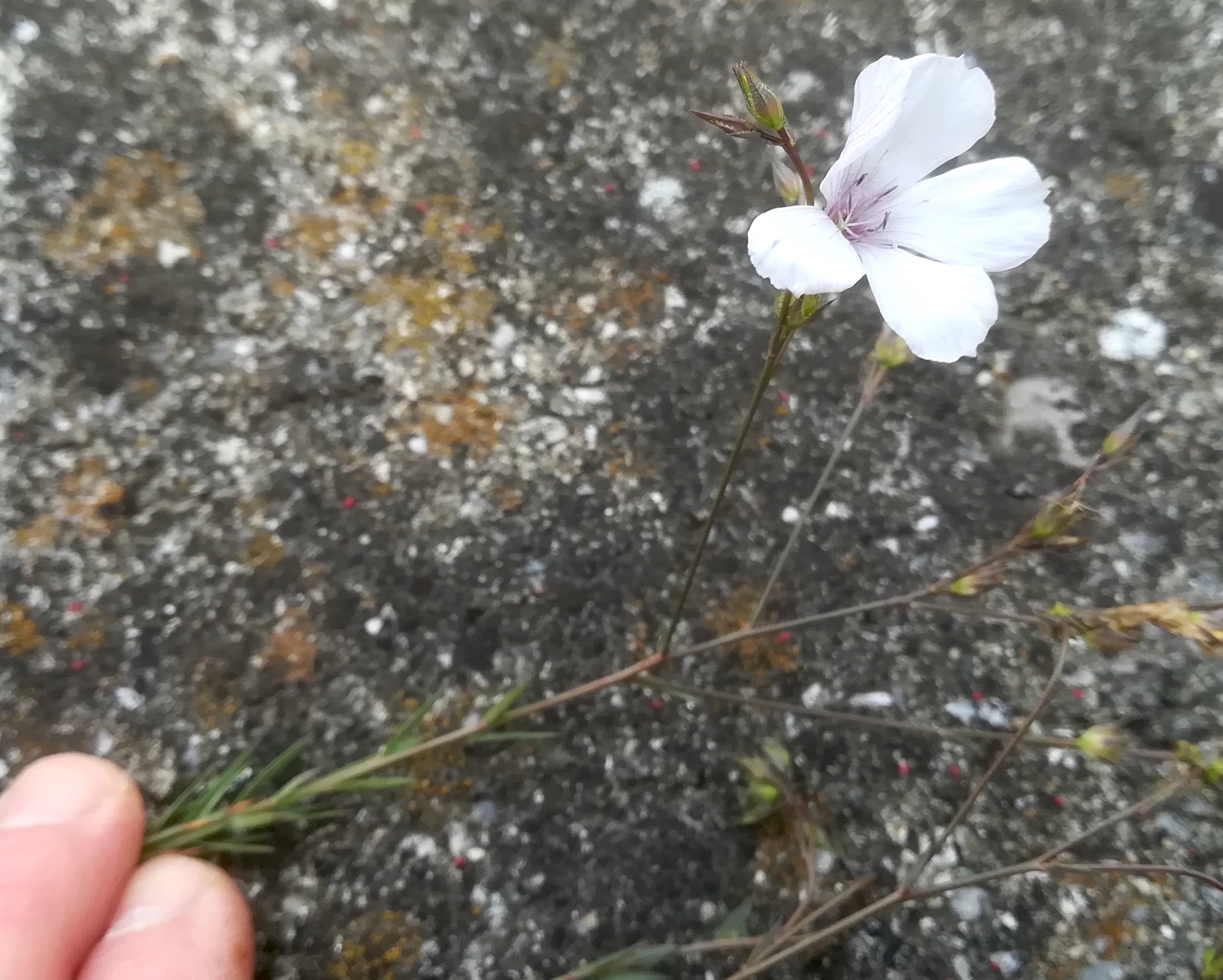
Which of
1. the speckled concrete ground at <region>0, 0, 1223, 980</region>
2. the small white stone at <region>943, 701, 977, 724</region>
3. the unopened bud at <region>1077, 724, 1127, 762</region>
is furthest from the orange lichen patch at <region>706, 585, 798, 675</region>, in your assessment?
the unopened bud at <region>1077, 724, 1127, 762</region>

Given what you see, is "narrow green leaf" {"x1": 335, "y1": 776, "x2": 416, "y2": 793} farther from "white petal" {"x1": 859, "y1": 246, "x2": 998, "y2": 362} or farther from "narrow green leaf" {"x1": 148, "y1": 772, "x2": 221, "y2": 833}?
"white petal" {"x1": 859, "y1": 246, "x2": 998, "y2": 362}

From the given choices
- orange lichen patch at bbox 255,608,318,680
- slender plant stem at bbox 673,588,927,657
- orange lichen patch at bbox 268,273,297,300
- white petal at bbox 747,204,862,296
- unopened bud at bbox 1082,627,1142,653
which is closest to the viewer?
white petal at bbox 747,204,862,296

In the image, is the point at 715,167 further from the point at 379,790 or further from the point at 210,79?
the point at 379,790

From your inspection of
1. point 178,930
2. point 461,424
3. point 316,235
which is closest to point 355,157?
point 316,235

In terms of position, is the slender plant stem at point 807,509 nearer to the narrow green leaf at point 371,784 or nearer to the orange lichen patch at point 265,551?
the narrow green leaf at point 371,784

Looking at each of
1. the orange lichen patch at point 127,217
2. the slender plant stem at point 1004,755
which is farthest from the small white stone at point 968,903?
the orange lichen patch at point 127,217

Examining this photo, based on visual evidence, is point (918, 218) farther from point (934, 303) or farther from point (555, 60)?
point (555, 60)

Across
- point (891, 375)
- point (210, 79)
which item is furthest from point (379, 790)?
point (210, 79)
